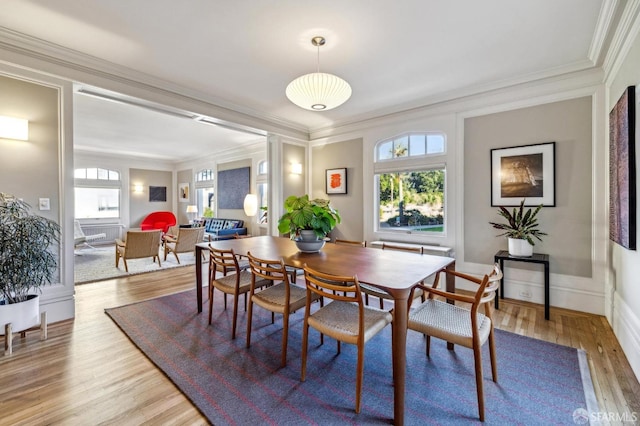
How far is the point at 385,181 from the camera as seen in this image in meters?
4.61

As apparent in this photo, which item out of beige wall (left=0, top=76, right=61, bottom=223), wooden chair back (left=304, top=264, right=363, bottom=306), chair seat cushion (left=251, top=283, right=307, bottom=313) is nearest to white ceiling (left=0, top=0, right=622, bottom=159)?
beige wall (left=0, top=76, right=61, bottom=223)

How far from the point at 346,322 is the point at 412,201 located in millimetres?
2991

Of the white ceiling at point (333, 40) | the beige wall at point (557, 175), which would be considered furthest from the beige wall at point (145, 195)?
the beige wall at point (557, 175)

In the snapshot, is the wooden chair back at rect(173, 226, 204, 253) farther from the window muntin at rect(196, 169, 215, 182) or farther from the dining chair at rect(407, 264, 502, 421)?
the dining chair at rect(407, 264, 502, 421)

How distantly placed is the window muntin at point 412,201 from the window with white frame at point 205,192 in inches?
224

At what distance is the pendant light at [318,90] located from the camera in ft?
7.41

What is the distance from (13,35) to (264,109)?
2.64m

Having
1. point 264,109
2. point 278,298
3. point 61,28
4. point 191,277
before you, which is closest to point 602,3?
point 278,298

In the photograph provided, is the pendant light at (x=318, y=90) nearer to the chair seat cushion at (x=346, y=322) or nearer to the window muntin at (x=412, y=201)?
the chair seat cushion at (x=346, y=322)

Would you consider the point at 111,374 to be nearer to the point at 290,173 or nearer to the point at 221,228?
the point at 290,173

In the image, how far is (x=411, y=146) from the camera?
4.29m

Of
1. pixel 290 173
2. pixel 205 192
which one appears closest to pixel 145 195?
pixel 205 192

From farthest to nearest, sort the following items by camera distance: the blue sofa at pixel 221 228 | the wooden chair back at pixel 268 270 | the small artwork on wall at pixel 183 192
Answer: the small artwork on wall at pixel 183 192 → the blue sofa at pixel 221 228 → the wooden chair back at pixel 268 270

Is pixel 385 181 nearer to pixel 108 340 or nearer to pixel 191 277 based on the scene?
pixel 191 277
